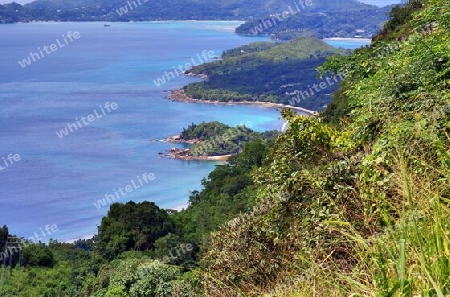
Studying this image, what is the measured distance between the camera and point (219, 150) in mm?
33969

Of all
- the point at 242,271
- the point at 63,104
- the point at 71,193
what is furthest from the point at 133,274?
the point at 63,104

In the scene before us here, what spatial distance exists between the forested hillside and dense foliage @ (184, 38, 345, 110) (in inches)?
1521

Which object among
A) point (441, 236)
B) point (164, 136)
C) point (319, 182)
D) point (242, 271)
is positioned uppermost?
point (441, 236)

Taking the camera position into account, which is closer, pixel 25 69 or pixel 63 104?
pixel 63 104

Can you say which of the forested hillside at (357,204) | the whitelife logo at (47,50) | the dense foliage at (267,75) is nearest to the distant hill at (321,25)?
the dense foliage at (267,75)

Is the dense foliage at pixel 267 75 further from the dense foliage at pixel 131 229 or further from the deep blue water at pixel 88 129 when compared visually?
the dense foliage at pixel 131 229

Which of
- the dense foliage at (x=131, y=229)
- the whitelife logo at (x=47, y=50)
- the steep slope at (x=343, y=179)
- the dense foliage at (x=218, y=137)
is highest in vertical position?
the whitelife logo at (x=47, y=50)

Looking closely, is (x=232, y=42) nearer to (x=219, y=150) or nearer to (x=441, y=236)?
(x=219, y=150)

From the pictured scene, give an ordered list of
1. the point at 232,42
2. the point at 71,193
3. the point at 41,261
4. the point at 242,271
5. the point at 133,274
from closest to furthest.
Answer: the point at 242,271, the point at 133,274, the point at 41,261, the point at 71,193, the point at 232,42

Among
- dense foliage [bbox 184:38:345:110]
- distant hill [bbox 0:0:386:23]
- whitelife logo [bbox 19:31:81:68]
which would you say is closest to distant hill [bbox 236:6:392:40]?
distant hill [bbox 0:0:386:23]

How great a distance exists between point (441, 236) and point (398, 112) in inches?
82.1

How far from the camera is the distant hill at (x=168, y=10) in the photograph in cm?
11638

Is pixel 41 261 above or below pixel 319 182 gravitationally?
below

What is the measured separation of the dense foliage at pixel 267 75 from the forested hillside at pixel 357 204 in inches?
1521
